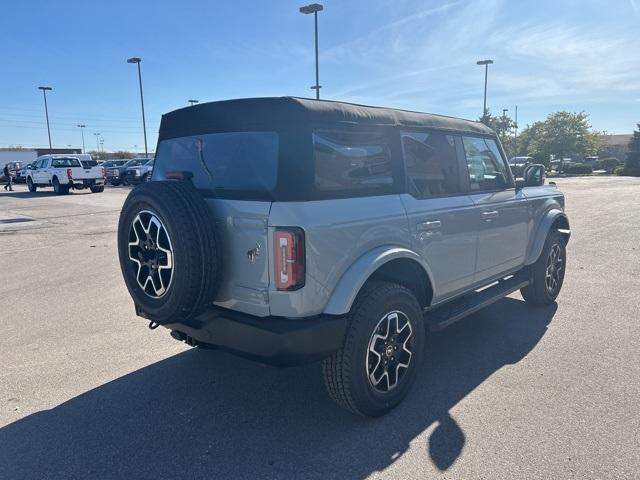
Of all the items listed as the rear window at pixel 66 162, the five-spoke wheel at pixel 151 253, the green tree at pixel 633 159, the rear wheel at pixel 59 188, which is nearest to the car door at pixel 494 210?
the five-spoke wheel at pixel 151 253

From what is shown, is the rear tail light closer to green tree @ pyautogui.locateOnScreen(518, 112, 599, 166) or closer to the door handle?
the door handle

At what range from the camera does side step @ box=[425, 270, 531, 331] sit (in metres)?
3.77

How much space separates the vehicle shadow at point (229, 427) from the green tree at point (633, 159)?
157 ft

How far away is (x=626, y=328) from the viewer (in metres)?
4.67

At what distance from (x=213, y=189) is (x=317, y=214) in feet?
2.68

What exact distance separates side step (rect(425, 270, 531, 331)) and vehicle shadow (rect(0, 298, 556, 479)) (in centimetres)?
43

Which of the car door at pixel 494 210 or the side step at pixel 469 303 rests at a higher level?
the car door at pixel 494 210

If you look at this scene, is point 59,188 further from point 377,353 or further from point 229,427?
point 377,353

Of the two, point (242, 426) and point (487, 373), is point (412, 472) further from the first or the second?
point (487, 373)

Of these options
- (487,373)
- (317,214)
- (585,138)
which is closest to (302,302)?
(317,214)

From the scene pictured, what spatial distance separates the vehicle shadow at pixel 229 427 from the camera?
268 cm

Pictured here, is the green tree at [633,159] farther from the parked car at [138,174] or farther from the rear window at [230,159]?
the rear window at [230,159]

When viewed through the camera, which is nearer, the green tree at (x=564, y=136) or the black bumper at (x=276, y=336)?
the black bumper at (x=276, y=336)

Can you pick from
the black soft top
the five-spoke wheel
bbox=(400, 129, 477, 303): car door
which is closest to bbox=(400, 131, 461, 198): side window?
bbox=(400, 129, 477, 303): car door
